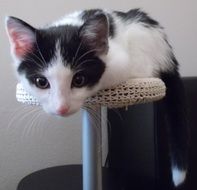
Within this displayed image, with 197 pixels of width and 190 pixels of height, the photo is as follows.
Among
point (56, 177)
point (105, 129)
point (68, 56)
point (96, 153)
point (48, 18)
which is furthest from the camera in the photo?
point (105, 129)

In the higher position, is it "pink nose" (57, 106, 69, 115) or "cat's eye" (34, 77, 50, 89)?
Answer: "cat's eye" (34, 77, 50, 89)

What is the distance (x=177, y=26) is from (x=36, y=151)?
2.92ft

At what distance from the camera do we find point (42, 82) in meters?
0.79

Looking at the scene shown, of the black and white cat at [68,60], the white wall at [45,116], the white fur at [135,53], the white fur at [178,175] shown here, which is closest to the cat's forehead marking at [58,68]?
the black and white cat at [68,60]

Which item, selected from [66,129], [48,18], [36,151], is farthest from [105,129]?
[48,18]

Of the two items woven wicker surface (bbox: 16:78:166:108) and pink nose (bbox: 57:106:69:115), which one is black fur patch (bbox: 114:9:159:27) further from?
pink nose (bbox: 57:106:69:115)

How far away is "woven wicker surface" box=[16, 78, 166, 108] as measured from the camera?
0.86 m

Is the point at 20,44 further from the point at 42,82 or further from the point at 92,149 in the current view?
the point at 92,149

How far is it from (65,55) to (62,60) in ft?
0.04

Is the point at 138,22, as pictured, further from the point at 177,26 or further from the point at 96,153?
the point at 177,26

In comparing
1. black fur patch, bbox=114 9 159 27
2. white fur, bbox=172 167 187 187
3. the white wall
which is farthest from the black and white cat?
the white wall

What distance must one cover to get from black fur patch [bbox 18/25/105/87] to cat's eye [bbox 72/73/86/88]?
0.03 feet

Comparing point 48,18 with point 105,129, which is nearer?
point 48,18

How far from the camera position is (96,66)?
0.81 metres
